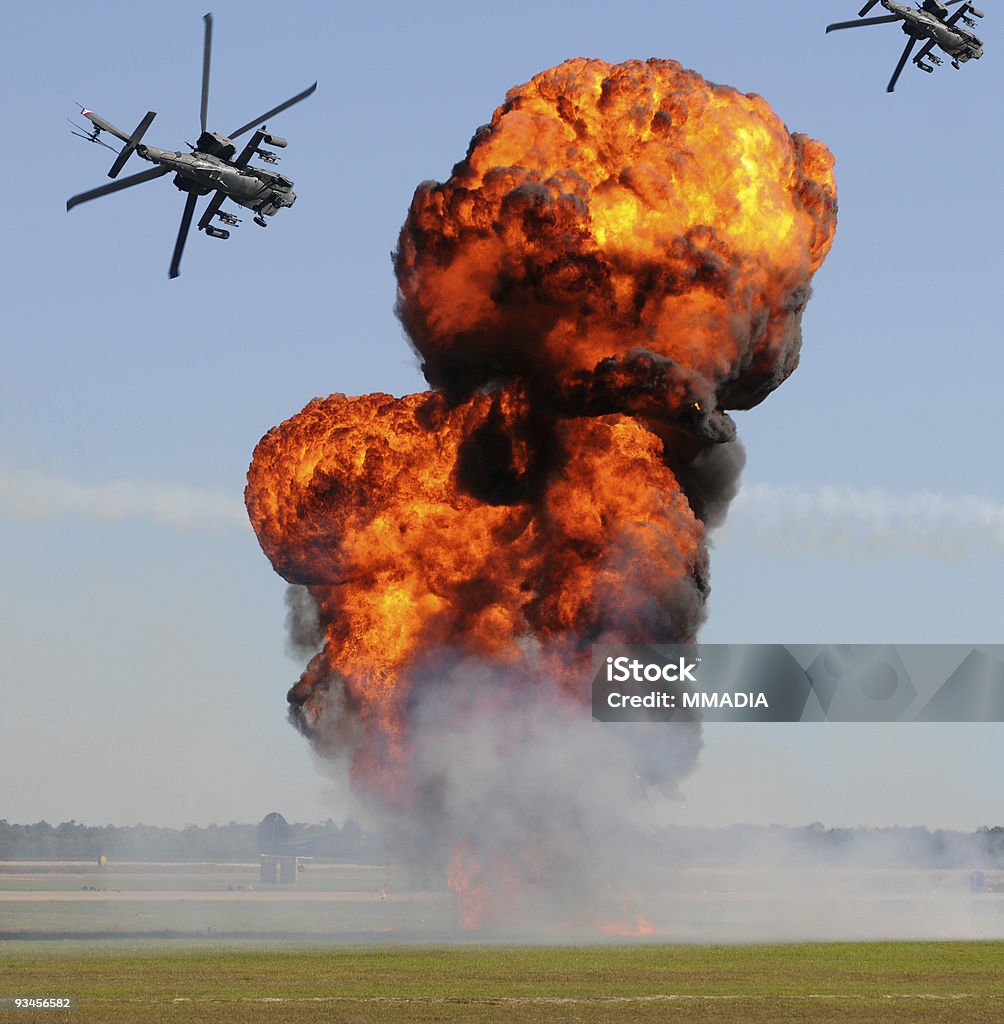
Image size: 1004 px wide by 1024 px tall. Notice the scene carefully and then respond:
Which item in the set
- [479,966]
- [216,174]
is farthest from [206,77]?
[479,966]

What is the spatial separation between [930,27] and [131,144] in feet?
137

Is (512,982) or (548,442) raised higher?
(548,442)

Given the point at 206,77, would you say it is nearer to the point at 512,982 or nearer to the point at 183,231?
the point at 183,231

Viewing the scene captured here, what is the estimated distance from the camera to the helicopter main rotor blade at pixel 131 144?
84.6 metres

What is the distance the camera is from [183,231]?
90.2 m

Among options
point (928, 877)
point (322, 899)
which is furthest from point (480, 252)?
point (928, 877)

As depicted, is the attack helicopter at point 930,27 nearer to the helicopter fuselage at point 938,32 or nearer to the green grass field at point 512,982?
the helicopter fuselage at point 938,32

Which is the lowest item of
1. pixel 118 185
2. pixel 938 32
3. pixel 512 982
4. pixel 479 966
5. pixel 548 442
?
pixel 512 982

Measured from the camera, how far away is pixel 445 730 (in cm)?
9150

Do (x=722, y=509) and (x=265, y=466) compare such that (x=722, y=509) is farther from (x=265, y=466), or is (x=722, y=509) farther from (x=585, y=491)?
(x=265, y=466)

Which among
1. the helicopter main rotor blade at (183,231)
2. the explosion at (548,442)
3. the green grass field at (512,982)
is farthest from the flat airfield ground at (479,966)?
the helicopter main rotor blade at (183,231)

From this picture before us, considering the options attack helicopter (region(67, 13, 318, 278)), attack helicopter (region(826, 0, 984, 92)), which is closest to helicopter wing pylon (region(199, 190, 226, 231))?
attack helicopter (region(67, 13, 318, 278))

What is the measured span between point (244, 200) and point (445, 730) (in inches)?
1099

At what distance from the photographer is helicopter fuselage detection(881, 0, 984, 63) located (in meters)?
95.7
